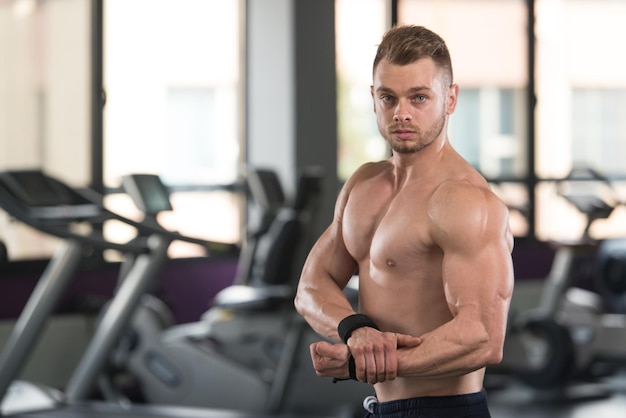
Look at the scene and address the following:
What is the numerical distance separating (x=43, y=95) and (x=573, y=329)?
3.59 m

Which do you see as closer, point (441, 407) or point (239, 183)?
point (441, 407)

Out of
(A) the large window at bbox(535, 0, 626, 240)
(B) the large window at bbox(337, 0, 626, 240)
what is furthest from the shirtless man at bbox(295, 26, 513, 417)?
(A) the large window at bbox(535, 0, 626, 240)

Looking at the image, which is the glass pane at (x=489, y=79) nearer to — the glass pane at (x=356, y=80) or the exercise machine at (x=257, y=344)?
the glass pane at (x=356, y=80)

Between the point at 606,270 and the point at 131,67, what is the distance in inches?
132

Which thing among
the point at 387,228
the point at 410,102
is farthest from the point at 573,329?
the point at 410,102

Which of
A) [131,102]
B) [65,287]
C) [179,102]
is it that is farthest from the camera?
[179,102]

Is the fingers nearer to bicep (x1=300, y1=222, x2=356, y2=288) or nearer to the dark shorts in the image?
the dark shorts

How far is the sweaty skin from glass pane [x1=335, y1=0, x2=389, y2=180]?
5331mm

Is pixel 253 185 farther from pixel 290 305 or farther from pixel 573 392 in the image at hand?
pixel 573 392

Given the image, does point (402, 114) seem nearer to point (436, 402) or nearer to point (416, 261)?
point (416, 261)

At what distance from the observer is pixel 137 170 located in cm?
Answer: 636

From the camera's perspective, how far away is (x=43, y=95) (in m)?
5.74

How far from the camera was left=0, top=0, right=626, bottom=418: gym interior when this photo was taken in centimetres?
494

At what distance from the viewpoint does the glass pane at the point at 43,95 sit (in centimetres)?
558
